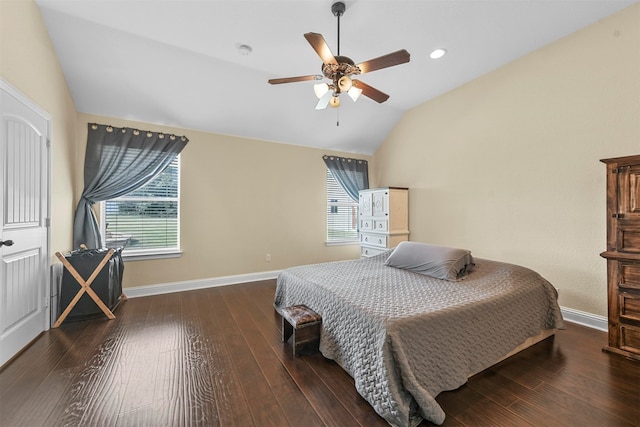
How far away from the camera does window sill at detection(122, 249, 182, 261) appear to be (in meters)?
3.48

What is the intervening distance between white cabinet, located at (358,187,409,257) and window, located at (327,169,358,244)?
1.84 feet

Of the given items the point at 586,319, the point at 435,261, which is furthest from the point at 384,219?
the point at 586,319

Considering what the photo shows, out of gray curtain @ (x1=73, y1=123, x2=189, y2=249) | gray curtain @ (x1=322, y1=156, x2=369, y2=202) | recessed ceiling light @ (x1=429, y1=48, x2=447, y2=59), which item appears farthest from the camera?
gray curtain @ (x1=322, y1=156, x2=369, y2=202)

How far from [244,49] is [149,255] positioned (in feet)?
9.58

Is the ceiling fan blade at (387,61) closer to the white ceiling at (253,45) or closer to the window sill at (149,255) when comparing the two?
the white ceiling at (253,45)

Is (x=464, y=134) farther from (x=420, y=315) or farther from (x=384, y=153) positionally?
(x=420, y=315)

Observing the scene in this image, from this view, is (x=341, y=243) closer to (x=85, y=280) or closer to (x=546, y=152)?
(x=546, y=152)

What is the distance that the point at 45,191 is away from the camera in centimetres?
246

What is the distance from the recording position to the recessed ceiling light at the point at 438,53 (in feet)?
9.42

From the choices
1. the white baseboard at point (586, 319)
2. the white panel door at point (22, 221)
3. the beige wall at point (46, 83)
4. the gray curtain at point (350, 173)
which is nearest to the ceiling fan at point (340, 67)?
the beige wall at point (46, 83)

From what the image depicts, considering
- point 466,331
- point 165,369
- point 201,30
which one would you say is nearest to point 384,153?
point 201,30

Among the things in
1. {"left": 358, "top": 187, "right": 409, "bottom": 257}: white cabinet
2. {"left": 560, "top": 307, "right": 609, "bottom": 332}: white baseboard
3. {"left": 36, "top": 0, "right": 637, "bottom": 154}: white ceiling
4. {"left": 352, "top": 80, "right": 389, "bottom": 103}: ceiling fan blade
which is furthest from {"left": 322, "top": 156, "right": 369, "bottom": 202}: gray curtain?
{"left": 560, "top": 307, "right": 609, "bottom": 332}: white baseboard

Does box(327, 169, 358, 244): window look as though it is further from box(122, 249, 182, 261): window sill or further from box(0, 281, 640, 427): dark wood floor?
box(0, 281, 640, 427): dark wood floor

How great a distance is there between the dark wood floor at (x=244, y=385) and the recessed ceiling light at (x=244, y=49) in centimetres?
293
